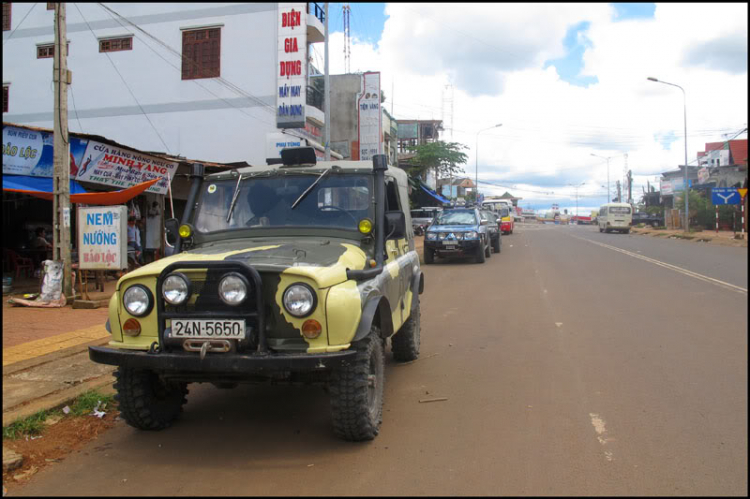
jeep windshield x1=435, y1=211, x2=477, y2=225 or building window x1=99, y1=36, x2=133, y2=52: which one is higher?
building window x1=99, y1=36, x2=133, y2=52

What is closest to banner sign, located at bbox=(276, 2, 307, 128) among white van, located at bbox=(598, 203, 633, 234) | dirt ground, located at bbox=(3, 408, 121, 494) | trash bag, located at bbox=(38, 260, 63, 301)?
trash bag, located at bbox=(38, 260, 63, 301)

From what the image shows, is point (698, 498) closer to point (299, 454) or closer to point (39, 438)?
point (299, 454)

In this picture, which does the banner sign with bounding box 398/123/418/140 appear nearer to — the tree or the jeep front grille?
the tree

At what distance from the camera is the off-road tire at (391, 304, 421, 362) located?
5.82 meters

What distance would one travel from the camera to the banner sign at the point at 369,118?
26.8 meters

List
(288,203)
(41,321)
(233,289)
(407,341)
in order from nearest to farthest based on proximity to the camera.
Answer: (233,289) < (288,203) < (407,341) < (41,321)

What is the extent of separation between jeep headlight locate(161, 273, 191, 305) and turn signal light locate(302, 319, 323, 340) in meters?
0.78

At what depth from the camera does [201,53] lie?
22672 mm

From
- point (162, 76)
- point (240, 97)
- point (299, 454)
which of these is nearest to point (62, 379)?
point (299, 454)

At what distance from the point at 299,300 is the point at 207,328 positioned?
1.98ft

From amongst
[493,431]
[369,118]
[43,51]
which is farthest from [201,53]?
[493,431]

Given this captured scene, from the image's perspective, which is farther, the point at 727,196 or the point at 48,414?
the point at 727,196

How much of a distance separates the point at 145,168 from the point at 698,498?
12927mm

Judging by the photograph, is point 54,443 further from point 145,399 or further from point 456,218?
point 456,218
